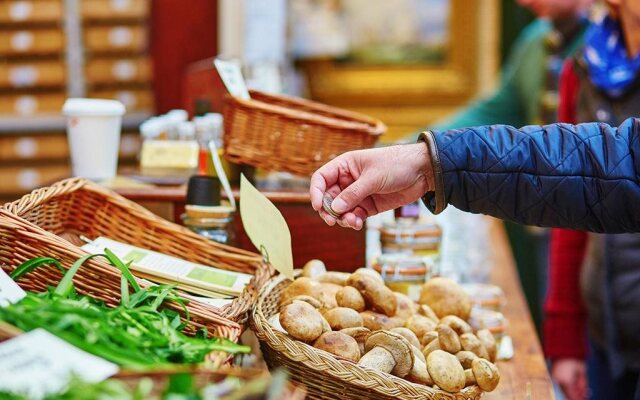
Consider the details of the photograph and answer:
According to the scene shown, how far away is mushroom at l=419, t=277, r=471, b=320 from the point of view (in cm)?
208

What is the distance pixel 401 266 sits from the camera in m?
2.25

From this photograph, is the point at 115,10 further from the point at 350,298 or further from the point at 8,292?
the point at 8,292

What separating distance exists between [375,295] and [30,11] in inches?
225

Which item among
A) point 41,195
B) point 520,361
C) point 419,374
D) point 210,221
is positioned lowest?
point 520,361

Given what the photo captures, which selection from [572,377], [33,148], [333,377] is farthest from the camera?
[33,148]

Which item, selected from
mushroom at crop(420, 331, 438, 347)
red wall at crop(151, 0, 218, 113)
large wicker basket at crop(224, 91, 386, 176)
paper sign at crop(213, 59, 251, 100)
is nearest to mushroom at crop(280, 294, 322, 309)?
mushroom at crop(420, 331, 438, 347)

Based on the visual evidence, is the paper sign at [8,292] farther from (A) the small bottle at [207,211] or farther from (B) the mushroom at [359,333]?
(A) the small bottle at [207,211]

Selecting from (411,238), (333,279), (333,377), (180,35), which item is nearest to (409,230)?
(411,238)

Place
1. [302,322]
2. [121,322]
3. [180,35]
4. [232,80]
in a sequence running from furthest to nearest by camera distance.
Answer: [180,35] → [232,80] → [302,322] → [121,322]

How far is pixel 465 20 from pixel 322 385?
639cm

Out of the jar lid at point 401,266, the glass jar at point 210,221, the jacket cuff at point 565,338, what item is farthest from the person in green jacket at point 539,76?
the glass jar at point 210,221

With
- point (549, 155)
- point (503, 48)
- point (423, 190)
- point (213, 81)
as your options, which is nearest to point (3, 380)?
point (423, 190)

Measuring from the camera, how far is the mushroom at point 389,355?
1657mm

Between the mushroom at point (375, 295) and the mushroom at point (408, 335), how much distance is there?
0.11 meters
